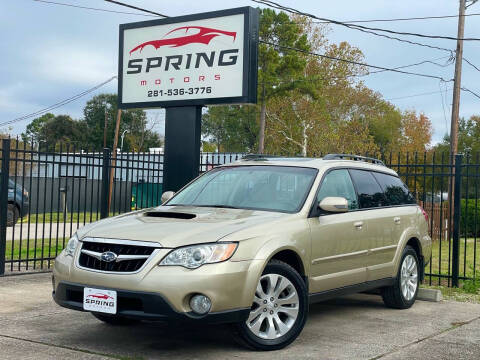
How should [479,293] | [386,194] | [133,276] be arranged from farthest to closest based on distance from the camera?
[479,293]
[386,194]
[133,276]

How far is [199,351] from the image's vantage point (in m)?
5.50

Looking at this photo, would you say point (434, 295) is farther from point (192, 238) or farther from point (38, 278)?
point (38, 278)

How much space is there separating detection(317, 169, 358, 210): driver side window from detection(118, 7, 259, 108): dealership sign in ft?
10.9

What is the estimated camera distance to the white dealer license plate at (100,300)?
508 cm

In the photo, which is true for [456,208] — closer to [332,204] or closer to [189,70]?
[332,204]

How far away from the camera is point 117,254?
17.1 ft

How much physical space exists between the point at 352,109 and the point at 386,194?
45833 mm

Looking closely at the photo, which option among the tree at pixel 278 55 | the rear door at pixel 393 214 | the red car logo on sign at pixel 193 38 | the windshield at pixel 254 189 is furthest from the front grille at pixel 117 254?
the tree at pixel 278 55

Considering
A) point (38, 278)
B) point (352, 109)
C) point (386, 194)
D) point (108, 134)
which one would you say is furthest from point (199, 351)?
point (108, 134)

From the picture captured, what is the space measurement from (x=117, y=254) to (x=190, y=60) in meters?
5.89

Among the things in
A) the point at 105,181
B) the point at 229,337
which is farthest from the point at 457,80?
the point at 229,337

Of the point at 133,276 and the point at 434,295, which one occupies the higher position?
the point at 133,276

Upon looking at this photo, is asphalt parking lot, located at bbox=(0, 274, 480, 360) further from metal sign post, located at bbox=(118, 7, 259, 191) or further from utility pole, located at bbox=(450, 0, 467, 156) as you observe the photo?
utility pole, located at bbox=(450, 0, 467, 156)

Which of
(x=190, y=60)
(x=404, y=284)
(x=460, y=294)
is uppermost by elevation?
(x=190, y=60)
